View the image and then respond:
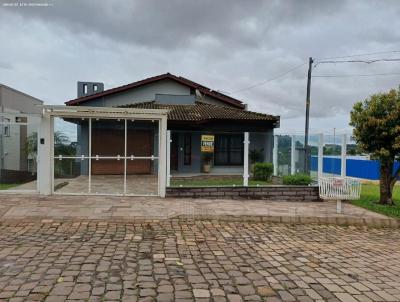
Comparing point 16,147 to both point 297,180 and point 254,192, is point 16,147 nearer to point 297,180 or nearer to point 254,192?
point 254,192

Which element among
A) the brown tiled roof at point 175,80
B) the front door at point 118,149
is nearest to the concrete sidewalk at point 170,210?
the front door at point 118,149

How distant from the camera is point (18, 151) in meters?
12.8

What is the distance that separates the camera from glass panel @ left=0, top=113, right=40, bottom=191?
1187 cm

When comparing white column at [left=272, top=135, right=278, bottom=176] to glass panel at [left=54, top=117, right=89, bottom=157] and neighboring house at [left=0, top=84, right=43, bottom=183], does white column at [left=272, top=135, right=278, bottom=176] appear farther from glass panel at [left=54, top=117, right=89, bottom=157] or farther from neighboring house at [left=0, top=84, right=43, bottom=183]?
neighboring house at [left=0, top=84, right=43, bottom=183]

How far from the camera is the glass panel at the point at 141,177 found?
1195 centimetres

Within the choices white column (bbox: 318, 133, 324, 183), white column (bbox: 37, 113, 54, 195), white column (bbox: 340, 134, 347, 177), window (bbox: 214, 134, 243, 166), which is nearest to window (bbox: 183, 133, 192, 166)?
window (bbox: 214, 134, 243, 166)

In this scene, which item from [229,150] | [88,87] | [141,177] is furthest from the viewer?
[88,87]

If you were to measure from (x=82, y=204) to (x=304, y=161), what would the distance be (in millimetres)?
7560

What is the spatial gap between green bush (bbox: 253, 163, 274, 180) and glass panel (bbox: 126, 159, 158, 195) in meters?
3.21

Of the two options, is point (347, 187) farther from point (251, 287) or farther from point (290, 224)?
point (251, 287)

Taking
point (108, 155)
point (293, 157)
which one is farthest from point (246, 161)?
point (108, 155)

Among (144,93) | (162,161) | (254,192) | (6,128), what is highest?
(144,93)

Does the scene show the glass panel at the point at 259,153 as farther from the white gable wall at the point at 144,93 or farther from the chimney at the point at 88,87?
the chimney at the point at 88,87

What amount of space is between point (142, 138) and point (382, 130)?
23.3ft
